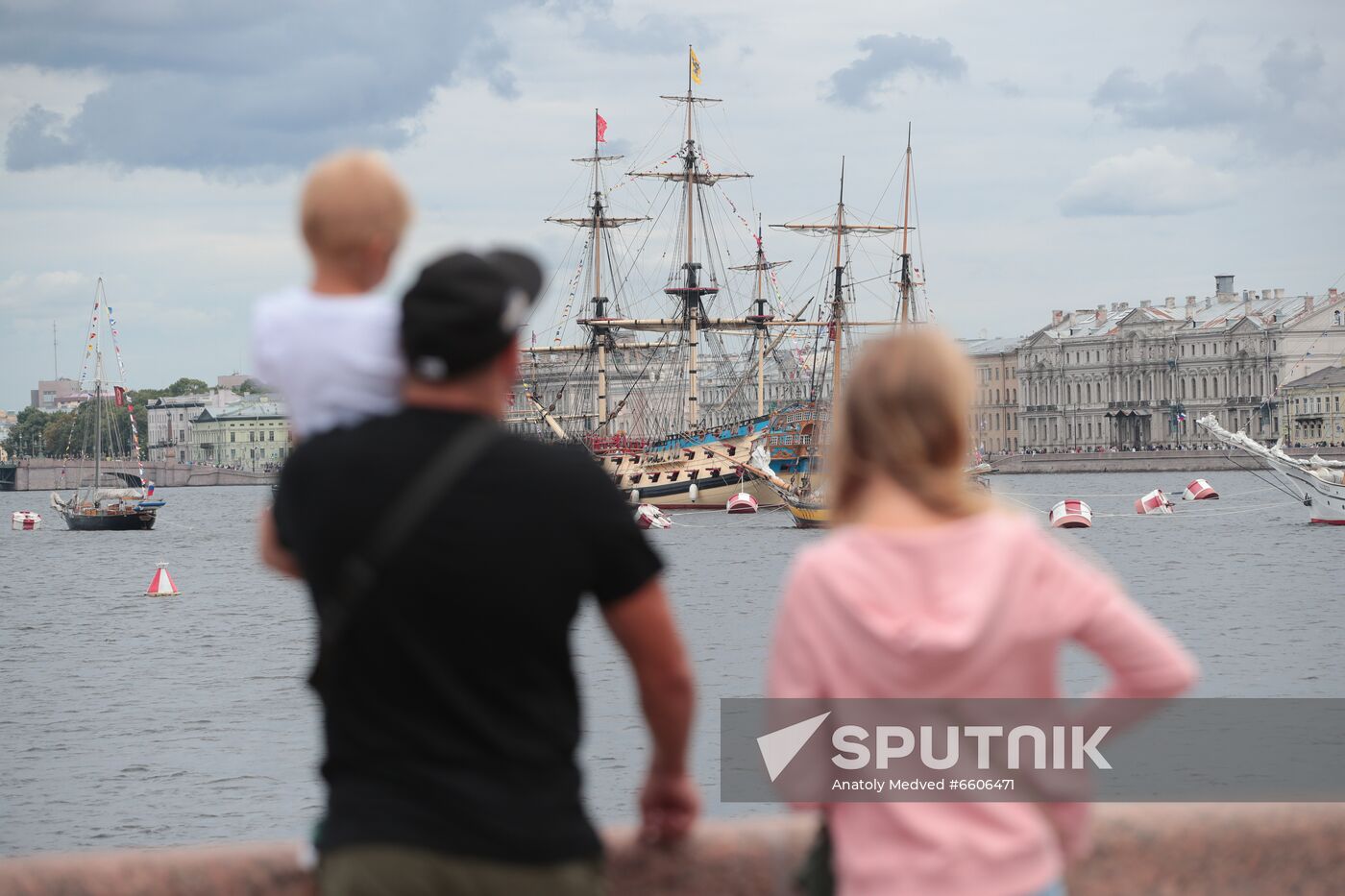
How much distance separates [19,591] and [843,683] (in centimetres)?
5331

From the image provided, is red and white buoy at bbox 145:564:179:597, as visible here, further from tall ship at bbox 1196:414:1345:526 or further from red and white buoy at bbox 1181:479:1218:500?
red and white buoy at bbox 1181:479:1218:500

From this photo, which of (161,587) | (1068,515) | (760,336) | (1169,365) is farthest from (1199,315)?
(161,587)

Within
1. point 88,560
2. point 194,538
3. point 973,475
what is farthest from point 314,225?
point 194,538

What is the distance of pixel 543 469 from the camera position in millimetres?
2393

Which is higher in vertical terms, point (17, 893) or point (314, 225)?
point (314, 225)

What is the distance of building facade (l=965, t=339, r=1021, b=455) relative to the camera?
16825 cm

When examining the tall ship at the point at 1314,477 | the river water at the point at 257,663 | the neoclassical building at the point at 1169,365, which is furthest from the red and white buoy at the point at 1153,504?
the neoclassical building at the point at 1169,365

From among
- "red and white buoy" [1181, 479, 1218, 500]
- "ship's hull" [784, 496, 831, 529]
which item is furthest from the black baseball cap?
"red and white buoy" [1181, 479, 1218, 500]

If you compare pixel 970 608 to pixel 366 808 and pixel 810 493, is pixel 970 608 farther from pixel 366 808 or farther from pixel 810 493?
pixel 810 493

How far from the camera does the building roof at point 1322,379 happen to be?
137 m

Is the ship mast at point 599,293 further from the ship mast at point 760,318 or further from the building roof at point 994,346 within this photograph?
the building roof at point 994,346

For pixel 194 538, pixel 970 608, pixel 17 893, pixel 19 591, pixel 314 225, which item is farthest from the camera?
pixel 194 538

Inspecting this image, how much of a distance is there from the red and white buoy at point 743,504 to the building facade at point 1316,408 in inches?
2580

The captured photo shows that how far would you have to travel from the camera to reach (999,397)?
170m
